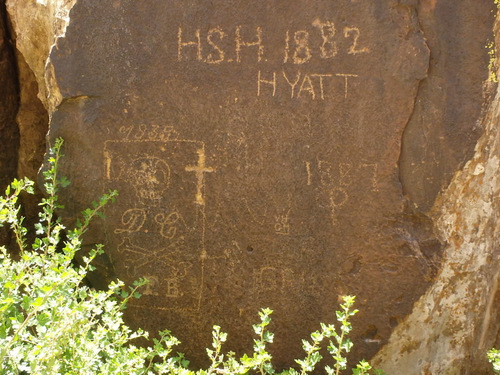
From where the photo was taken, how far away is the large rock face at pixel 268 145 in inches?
94.0

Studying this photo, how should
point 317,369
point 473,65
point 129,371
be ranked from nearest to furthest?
point 129,371 → point 473,65 → point 317,369

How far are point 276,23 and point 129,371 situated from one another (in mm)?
1463

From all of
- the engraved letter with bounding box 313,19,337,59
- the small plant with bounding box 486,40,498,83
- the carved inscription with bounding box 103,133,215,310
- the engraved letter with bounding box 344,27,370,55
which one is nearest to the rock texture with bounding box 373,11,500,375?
the small plant with bounding box 486,40,498,83

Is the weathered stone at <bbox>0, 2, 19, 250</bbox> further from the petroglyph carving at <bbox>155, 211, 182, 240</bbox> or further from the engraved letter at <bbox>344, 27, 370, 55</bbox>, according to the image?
the engraved letter at <bbox>344, 27, 370, 55</bbox>

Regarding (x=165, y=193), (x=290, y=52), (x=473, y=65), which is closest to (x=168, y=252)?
(x=165, y=193)

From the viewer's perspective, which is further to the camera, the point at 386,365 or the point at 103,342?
the point at 386,365

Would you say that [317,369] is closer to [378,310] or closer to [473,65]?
[378,310]

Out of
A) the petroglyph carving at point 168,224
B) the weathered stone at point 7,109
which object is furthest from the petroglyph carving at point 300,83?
the weathered stone at point 7,109

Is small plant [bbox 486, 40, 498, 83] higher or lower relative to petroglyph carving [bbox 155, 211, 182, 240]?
higher

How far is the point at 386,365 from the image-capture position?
2.51m

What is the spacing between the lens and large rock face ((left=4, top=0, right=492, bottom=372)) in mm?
2389

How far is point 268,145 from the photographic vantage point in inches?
98.7

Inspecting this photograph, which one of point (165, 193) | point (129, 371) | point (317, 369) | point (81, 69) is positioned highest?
point (81, 69)

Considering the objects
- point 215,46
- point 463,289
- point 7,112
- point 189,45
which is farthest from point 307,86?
point 7,112
